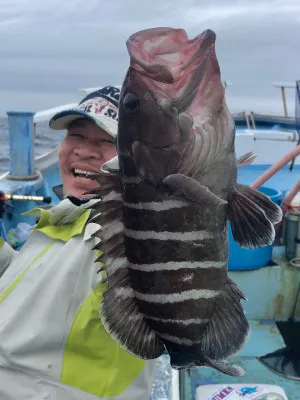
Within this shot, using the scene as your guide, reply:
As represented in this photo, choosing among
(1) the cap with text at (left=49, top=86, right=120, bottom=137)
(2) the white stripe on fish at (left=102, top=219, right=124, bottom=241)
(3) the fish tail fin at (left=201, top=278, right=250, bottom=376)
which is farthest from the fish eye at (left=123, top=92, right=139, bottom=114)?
(1) the cap with text at (left=49, top=86, right=120, bottom=137)

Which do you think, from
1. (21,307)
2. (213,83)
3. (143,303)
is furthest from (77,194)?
(213,83)

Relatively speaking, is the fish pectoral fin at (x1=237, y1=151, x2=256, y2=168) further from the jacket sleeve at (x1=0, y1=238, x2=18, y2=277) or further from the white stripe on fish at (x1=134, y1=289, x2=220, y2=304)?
the jacket sleeve at (x1=0, y1=238, x2=18, y2=277)

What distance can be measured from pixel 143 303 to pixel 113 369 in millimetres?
697

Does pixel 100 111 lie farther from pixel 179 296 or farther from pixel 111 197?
pixel 179 296

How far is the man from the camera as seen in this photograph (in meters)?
1.91

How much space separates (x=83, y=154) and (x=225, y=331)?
1109mm

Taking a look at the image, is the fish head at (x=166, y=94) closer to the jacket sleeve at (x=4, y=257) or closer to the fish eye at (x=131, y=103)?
the fish eye at (x=131, y=103)

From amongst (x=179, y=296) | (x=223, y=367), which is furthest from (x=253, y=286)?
(x=179, y=296)

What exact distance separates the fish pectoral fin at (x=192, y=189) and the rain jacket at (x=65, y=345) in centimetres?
79

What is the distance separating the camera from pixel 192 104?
4.05ft

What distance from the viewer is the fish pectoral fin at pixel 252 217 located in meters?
1.26

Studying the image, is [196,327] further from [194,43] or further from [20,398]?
[20,398]

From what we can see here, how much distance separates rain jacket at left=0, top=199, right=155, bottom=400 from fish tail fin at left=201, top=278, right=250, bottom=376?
57 centimetres

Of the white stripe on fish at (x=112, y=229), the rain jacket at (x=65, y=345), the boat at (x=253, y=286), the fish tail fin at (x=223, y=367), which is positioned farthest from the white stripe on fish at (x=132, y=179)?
the boat at (x=253, y=286)
